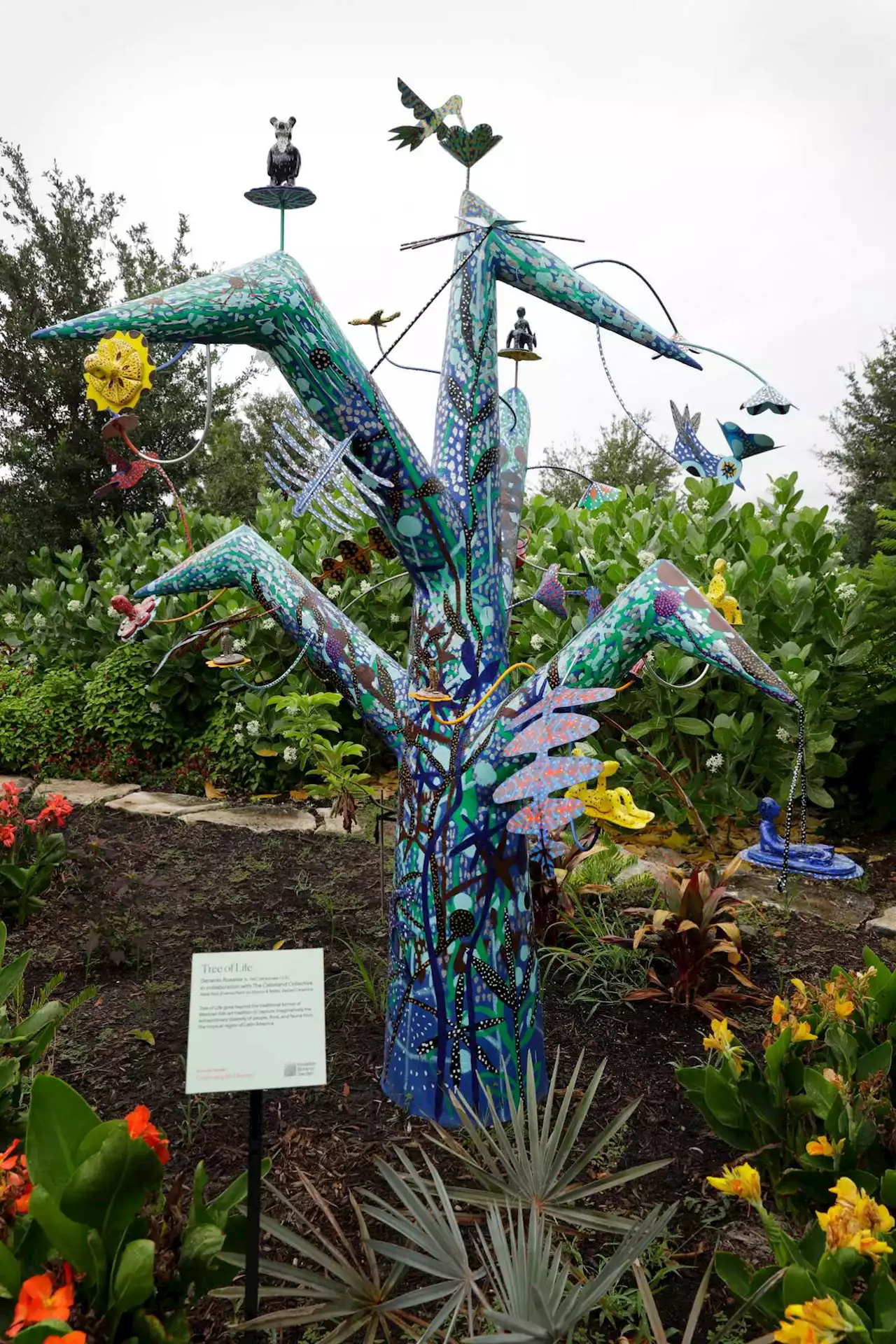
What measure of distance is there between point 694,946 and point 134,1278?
2002mm

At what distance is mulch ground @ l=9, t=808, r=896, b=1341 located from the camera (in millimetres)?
1990

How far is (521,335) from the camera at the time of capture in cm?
256

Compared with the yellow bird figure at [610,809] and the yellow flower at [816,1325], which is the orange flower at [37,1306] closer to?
the yellow flower at [816,1325]

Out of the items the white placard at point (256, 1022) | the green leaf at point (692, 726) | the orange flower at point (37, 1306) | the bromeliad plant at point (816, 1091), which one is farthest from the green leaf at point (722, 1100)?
the green leaf at point (692, 726)

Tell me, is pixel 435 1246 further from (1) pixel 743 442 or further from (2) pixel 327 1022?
(1) pixel 743 442

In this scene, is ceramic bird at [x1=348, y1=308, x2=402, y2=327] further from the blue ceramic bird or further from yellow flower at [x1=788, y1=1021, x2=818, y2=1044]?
yellow flower at [x1=788, y1=1021, x2=818, y2=1044]

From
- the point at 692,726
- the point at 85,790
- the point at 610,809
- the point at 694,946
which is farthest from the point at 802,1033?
the point at 85,790

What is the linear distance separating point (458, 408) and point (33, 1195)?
1.74 metres

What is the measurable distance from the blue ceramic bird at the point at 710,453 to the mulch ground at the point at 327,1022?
5.23 feet

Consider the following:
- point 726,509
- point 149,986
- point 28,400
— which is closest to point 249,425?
point 28,400

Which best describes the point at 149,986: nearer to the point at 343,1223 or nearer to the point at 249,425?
the point at 343,1223

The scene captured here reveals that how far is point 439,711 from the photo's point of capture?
6.93 feet

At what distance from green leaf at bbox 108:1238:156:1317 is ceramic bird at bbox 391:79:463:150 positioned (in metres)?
→ 2.16

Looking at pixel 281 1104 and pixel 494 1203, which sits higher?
pixel 494 1203
